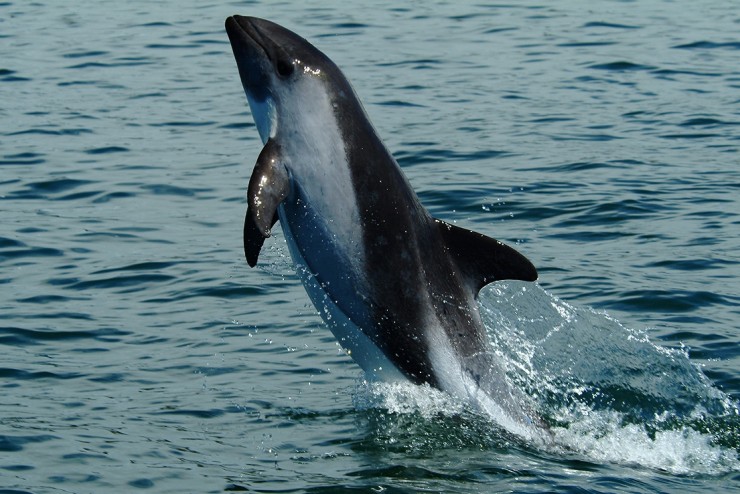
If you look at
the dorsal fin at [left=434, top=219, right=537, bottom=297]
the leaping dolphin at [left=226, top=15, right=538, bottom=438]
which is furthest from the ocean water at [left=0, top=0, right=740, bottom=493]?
the dorsal fin at [left=434, top=219, right=537, bottom=297]

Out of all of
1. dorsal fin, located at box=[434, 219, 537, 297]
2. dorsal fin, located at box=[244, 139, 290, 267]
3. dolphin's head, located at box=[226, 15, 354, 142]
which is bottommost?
dorsal fin, located at box=[434, 219, 537, 297]

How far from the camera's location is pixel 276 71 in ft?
32.6

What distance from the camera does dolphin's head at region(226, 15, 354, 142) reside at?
9.85 metres

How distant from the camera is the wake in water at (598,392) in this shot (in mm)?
9977

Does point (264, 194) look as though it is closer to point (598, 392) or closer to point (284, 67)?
point (284, 67)

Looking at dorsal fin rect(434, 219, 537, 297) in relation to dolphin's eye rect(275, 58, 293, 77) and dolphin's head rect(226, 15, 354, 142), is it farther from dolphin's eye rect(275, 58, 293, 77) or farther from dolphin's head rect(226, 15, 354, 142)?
dolphin's eye rect(275, 58, 293, 77)

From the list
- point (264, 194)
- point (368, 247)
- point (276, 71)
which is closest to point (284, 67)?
point (276, 71)

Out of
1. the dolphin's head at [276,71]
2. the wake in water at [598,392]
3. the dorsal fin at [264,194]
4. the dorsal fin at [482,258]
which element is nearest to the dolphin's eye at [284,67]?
the dolphin's head at [276,71]

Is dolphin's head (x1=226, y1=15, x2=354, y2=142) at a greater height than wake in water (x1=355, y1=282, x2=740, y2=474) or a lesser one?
greater

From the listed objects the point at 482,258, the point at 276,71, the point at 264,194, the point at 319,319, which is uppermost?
the point at 276,71

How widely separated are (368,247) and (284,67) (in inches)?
56.2

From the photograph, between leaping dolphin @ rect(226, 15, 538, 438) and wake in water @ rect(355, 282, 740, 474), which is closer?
leaping dolphin @ rect(226, 15, 538, 438)

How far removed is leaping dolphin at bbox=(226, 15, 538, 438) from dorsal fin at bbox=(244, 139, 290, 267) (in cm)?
1

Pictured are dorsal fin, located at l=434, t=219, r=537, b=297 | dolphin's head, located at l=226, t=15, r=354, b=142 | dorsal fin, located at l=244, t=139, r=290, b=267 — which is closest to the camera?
dorsal fin, located at l=244, t=139, r=290, b=267
